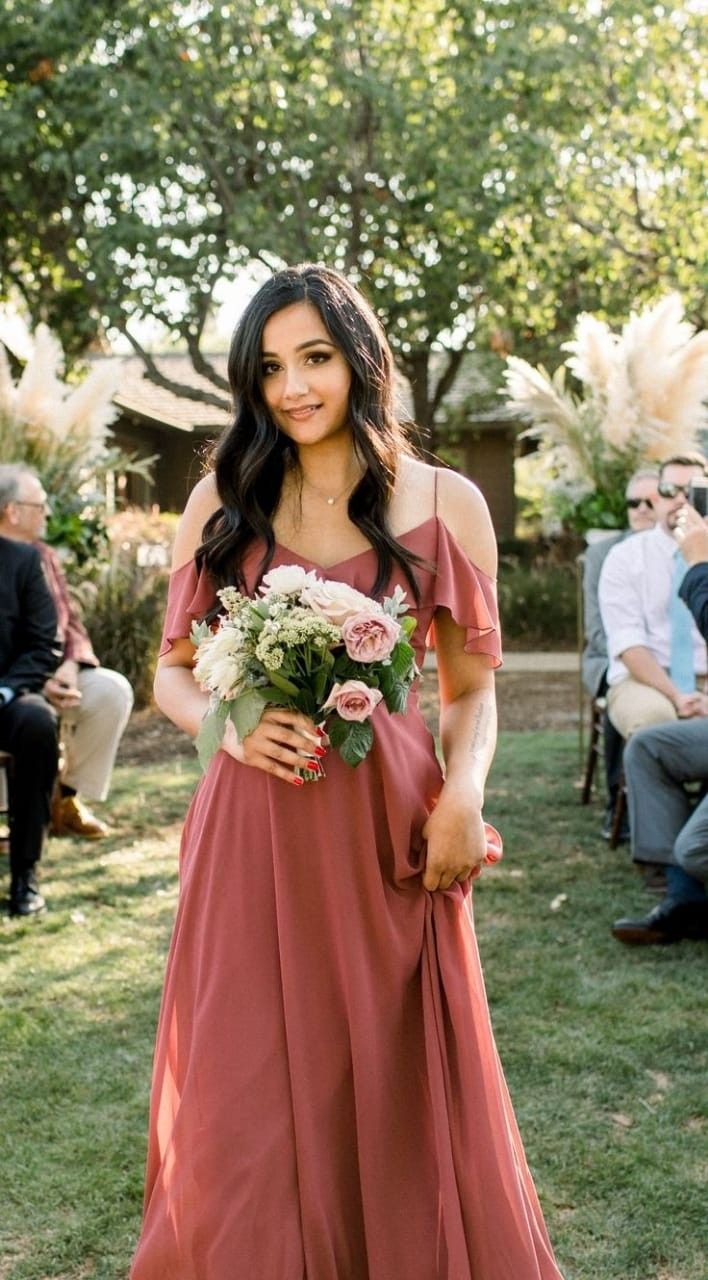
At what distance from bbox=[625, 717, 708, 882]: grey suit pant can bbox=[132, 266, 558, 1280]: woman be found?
3.33 metres

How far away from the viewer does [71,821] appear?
756 cm

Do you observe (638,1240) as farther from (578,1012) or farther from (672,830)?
(672,830)

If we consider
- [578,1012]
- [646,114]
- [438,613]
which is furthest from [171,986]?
[646,114]

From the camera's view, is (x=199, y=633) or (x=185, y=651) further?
(x=185, y=651)

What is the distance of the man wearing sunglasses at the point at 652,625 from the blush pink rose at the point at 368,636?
4.43 meters

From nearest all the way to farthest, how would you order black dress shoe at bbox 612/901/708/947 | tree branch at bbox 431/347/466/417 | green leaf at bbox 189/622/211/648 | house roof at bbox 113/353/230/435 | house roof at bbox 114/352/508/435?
green leaf at bbox 189/622/211/648, black dress shoe at bbox 612/901/708/947, tree branch at bbox 431/347/466/417, house roof at bbox 114/352/508/435, house roof at bbox 113/353/230/435

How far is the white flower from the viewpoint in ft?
7.66

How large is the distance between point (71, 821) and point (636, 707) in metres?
3.24

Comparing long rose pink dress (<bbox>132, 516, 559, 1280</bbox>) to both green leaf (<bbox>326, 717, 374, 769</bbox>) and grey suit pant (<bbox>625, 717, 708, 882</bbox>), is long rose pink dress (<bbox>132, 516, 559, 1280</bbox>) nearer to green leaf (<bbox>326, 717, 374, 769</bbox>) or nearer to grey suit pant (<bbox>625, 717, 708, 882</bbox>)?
green leaf (<bbox>326, 717, 374, 769</bbox>)

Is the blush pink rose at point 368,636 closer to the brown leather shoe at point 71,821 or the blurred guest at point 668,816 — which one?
the blurred guest at point 668,816

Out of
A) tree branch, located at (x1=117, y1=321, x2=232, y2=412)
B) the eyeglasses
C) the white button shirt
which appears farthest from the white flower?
tree branch, located at (x1=117, y1=321, x2=232, y2=412)

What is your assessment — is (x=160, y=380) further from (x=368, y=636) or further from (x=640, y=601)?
(x=368, y=636)

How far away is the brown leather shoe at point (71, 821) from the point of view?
7523mm

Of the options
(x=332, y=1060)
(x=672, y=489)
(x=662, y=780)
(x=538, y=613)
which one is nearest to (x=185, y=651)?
(x=332, y=1060)
